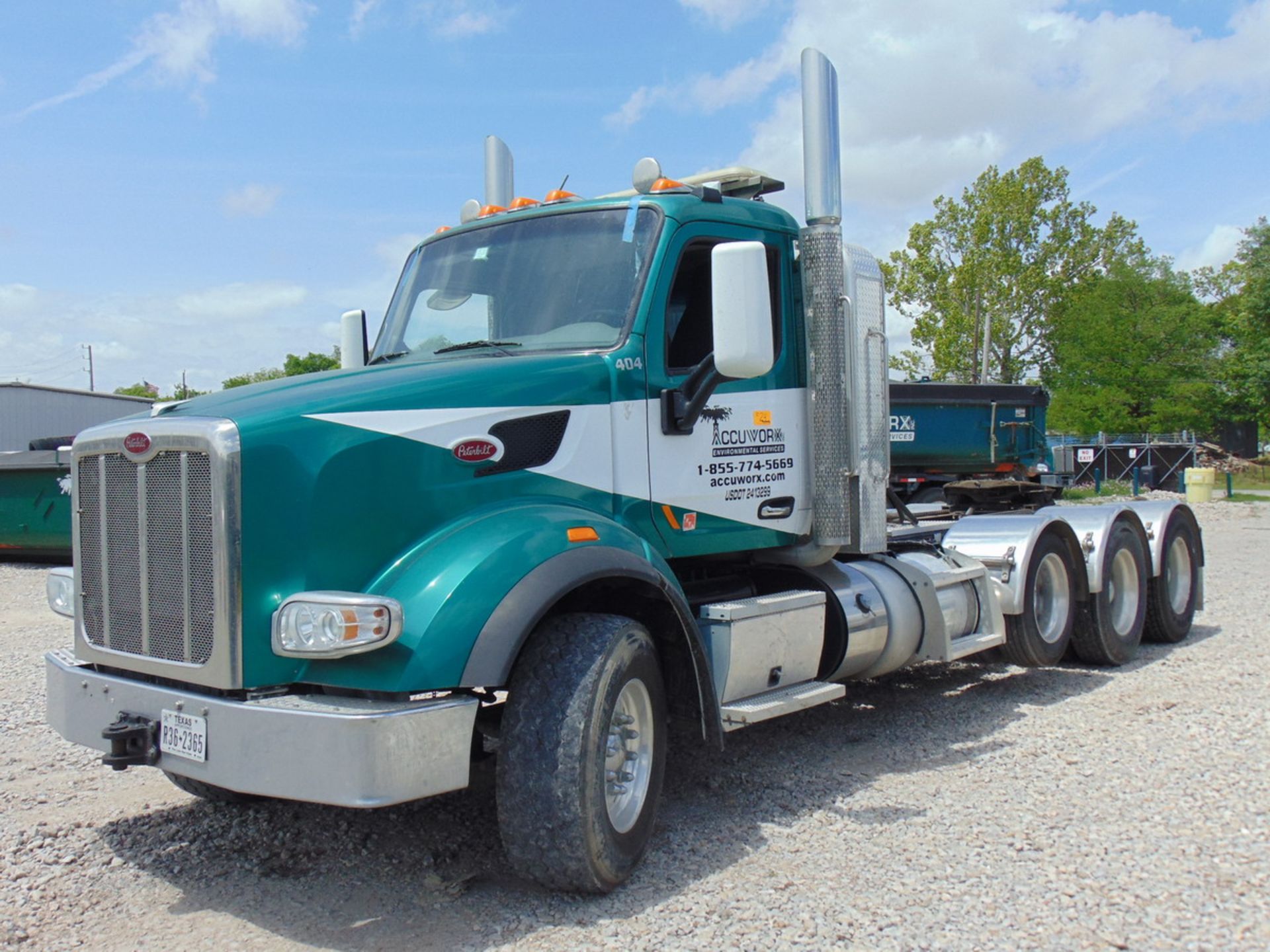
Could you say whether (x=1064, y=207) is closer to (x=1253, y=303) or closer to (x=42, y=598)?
(x=1253, y=303)

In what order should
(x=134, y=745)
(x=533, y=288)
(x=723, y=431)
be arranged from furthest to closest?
(x=723, y=431) < (x=533, y=288) < (x=134, y=745)

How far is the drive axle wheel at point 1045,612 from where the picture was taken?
7.61 metres

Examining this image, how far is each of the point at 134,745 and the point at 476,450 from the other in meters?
1.58

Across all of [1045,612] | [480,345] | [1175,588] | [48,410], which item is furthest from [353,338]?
[48,410]

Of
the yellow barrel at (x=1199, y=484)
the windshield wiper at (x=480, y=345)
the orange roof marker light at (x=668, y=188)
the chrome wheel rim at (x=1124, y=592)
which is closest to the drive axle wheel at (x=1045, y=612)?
the chrome wheel rim at (x=1124, y=592)

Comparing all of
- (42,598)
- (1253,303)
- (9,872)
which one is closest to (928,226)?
(1253,303)

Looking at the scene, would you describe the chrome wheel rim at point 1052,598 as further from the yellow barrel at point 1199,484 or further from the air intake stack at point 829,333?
the yellow barrel at point 1199,484

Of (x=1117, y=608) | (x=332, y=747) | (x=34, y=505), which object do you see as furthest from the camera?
(x=34, y=505)

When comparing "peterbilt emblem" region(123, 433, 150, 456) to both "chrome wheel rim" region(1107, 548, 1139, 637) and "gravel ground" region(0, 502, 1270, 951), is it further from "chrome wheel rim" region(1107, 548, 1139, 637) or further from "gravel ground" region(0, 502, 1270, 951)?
"chrome wheel rim" region(1107, 548, 1139, 637)

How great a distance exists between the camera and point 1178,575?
941cm

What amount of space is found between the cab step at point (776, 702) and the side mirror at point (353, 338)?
278 centimetres

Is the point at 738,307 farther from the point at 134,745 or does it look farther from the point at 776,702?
the point at 134,745

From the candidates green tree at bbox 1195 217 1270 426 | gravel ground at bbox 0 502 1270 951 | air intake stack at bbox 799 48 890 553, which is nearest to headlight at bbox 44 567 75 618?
gravel ground at bbox 0 502 1270 951

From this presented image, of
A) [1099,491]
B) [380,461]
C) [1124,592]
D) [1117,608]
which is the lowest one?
[1117,608]
